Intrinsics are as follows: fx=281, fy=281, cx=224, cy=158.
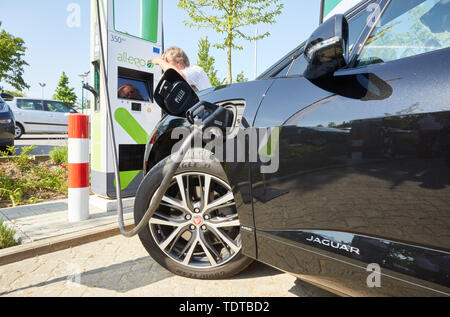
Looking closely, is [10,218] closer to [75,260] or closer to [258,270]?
[75,260]

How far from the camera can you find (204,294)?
1730 millimetres

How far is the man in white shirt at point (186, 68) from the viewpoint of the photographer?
2.89 m

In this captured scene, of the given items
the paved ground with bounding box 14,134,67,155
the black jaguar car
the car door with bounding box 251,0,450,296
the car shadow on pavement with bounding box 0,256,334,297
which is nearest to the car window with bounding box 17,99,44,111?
the paved ground with bounding box 14,134,67,155

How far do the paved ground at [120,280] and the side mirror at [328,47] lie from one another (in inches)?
52.8

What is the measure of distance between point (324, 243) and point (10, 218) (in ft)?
10.1

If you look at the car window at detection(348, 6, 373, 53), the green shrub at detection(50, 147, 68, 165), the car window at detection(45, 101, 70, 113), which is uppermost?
the car window at detection(45, 101, 70, 113)

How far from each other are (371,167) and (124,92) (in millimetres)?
3037

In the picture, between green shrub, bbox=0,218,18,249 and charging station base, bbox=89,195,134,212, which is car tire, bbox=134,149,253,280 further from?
charging station base, bbox=89,195,134,212

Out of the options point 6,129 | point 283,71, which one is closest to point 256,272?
point 283,71

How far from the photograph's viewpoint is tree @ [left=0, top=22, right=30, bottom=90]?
18328mm

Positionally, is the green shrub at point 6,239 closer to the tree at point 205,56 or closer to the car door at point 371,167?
the car door at point 371,167

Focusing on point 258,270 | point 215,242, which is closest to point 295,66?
point 215,242

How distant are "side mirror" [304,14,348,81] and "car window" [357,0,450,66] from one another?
0.62ft

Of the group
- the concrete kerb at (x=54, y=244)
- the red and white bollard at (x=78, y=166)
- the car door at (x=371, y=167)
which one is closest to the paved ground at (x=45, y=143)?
the red and white bollard at (x=78, y=166)
